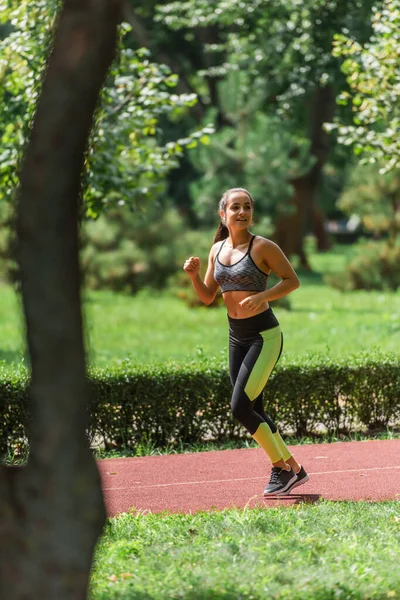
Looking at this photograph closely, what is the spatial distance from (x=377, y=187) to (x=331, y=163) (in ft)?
28.4

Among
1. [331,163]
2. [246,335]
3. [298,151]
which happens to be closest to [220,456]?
[246,335]

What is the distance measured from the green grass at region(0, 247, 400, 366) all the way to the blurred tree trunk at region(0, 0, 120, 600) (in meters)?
10.2

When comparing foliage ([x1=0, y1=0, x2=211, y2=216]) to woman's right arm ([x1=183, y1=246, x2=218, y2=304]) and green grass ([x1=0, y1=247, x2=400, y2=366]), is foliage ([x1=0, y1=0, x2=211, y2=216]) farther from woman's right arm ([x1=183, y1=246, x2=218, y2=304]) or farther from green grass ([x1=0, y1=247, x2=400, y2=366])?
woman's right arm ([x1=183, y1=246, x2=218, y2=304])

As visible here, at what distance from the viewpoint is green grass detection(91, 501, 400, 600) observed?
4402mm

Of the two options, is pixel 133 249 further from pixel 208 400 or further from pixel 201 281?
pixel 201 281

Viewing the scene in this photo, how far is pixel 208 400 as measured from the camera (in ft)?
31.4

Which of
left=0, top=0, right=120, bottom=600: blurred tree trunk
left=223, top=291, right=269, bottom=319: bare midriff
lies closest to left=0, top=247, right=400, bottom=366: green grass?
left=223, top=291, right=269, bottom=319: bare midriff

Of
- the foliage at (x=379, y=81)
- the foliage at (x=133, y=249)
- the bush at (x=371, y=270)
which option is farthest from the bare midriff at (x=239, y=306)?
the bush at (x=371, y=270)

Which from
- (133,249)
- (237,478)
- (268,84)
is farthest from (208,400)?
(133,249)

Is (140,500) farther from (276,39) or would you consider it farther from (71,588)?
(276,39)

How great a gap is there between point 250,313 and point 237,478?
5.18 feet

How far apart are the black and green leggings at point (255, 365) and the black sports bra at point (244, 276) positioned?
185 mm

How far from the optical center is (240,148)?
30.7 meters

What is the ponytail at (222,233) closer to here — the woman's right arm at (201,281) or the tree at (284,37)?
the woman's right arm at (201,281)
